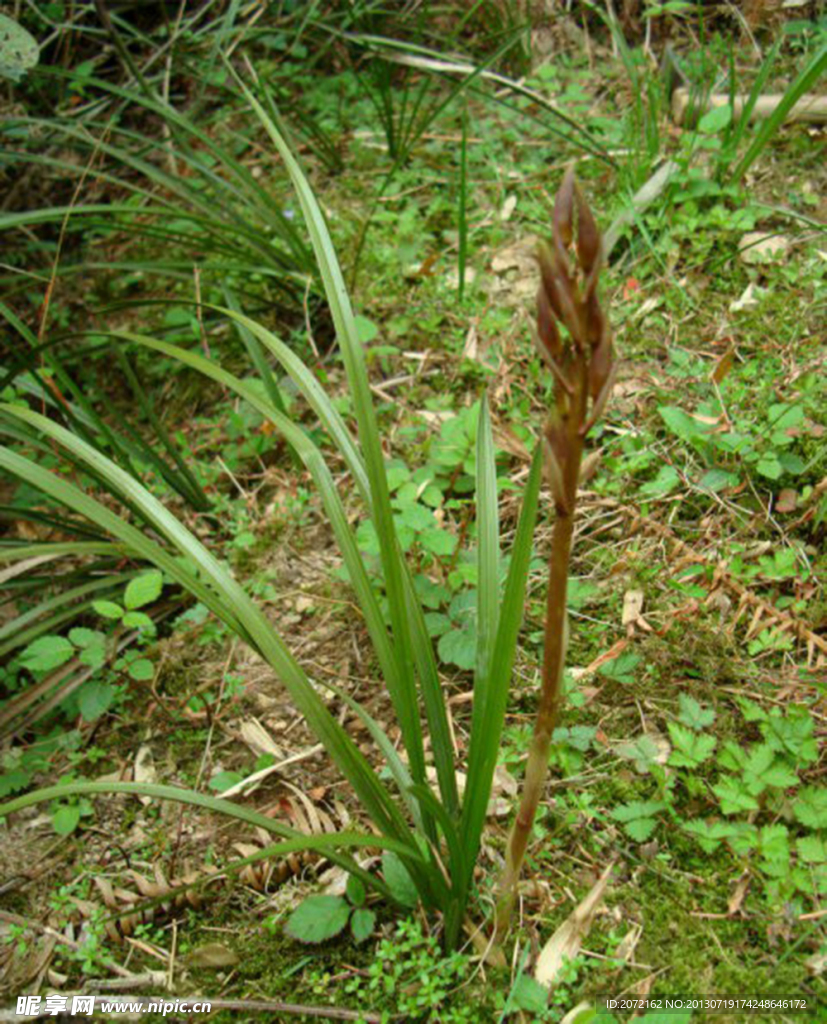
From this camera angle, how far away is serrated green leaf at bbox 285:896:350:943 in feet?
4.54

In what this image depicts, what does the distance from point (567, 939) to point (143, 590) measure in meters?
1.14

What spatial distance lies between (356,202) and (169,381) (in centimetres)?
100

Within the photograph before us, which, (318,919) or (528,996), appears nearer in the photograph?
(528,996)

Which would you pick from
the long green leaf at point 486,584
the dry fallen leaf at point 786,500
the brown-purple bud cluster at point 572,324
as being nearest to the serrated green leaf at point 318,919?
the long green leaf at point 486,584

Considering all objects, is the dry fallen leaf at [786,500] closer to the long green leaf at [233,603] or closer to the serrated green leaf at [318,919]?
the long green leaf at [233,603]

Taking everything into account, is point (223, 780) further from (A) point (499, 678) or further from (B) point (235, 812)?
(A) point (499, 678)

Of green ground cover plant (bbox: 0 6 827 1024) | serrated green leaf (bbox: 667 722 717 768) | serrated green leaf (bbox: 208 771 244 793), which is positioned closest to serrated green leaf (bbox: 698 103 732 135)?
green ground cover plant (bbox: 0 6 827 1024)

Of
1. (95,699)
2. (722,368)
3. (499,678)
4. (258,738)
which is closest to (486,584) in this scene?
(499,678)

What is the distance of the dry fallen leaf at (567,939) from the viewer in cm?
133

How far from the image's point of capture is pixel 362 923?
141cm

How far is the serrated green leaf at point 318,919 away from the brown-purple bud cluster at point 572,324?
101cm

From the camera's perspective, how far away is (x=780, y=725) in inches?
57.7

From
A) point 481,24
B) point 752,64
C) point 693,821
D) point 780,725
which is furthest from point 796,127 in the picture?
point 693,821

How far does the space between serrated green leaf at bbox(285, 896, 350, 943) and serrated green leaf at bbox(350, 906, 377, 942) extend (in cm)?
2
